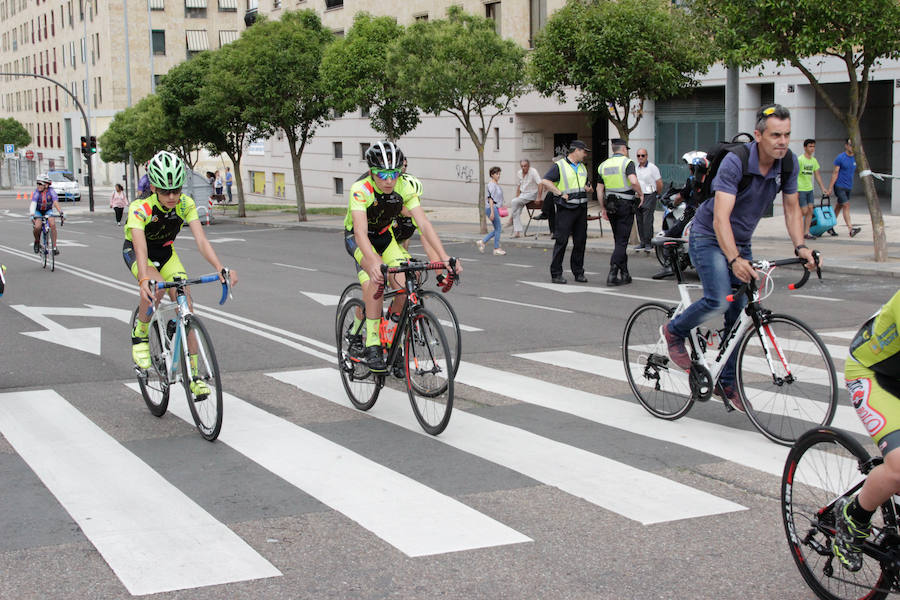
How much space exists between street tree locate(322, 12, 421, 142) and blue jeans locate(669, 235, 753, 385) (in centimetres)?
2410

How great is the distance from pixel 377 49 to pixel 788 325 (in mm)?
26188

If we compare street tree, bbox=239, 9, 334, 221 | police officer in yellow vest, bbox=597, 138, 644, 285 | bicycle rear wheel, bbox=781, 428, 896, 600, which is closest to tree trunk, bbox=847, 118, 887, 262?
police officer in yellow vest, bbox=597, 138, 644, 285

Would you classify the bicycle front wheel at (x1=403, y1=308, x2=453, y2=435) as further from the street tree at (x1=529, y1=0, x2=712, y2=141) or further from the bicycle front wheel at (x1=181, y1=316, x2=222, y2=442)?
the street tree at (x1=529, y1=0, x2=712, y2=141)

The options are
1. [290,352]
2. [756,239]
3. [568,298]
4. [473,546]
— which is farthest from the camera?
[756,239]

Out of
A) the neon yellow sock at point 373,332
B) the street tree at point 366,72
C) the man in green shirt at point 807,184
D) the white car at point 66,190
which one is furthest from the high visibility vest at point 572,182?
the white car at point 66,190

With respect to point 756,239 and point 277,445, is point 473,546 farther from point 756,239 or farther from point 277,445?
point 756,239

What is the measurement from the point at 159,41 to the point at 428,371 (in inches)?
3142

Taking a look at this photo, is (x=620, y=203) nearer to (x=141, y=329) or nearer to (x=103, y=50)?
(x=141, y=329)

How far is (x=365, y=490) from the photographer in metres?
5.80

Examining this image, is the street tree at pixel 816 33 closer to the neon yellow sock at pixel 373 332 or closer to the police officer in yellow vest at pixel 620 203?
the police officer in yellow vest at pixel 620 203

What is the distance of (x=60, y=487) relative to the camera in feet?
19.6

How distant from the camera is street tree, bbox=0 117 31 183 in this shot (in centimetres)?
9294

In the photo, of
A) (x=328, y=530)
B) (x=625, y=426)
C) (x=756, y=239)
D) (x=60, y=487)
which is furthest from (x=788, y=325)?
(x=756, y=239)

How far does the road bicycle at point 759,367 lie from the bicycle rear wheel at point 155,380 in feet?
11.2
